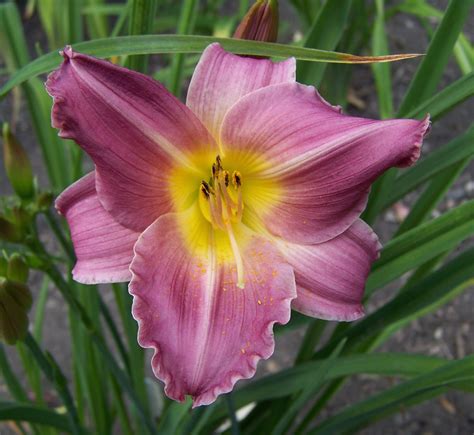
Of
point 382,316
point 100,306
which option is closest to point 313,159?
point 382,316

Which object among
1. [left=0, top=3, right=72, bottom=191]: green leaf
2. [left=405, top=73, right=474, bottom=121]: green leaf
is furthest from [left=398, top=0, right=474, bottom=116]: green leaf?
[left=0, top=3, right=72, bottom=191]: green leaf

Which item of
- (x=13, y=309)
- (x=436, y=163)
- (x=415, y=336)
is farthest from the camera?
(x=415, y=336)

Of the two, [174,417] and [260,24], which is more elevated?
[260,24]

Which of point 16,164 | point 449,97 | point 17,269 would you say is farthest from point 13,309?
point 449,97

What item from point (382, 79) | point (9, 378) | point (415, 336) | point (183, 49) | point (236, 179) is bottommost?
point (415, 336)

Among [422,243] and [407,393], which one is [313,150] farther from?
[407,393]

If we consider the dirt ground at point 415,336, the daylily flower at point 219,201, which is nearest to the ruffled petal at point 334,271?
the daylily flower at point 219,201

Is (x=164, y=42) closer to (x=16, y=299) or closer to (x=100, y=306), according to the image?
(x=16, y=299)
